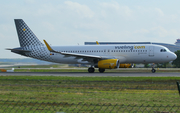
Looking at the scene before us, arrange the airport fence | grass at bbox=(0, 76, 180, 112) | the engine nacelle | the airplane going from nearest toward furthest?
the airport fence → grass at bbox=(0, 76, 180, 112) → the engine nacelle → the airplane

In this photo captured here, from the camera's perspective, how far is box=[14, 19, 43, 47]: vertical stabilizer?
3981 centimetres

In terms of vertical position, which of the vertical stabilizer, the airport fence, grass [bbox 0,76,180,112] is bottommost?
grass [bbox 0,76,180,112]

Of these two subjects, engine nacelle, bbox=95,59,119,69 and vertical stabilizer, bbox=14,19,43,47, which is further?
vertical stabilizer, bbox=14,19,43,47

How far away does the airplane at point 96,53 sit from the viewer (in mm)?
35094

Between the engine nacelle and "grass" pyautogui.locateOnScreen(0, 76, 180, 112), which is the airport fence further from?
the engine nacelle

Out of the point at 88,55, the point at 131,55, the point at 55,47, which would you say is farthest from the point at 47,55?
the point at 131,55

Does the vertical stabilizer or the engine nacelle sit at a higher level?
the vertical stabilizer

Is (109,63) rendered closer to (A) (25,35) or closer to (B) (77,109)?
(A) (25,35)

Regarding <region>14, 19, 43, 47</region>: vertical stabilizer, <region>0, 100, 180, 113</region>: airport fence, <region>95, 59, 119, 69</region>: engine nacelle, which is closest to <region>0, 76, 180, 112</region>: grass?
<region>0, 100, 180, 113</region>: airport fence

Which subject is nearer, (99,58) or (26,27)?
(99,58)

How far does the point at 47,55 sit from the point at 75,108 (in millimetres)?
30002

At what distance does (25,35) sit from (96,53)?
11.8 meters

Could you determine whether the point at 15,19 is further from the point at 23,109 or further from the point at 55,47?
the point at 23,109

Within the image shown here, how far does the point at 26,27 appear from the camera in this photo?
1578 inches
